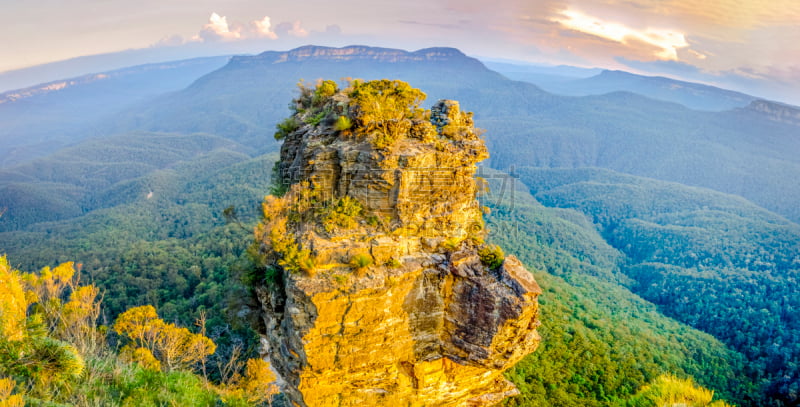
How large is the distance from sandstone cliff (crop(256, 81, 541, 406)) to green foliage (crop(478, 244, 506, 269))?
0.05 m

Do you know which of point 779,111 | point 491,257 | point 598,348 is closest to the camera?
point 491,257

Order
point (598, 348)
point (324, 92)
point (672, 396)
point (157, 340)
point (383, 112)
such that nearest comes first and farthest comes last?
point (672, 396)
point (383, 112)
point (324, 92)
point (157, 340)
point (598, 348)

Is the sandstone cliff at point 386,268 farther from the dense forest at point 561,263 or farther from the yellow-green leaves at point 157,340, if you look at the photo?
the yellow-green leaves at point 157,340

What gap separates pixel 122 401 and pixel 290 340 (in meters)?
7.69

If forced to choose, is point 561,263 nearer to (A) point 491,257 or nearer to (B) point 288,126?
(A) point 491,257

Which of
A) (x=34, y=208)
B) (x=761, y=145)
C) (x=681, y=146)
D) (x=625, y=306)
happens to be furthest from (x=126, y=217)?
(x=761, y=145)

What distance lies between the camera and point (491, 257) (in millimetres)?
11008

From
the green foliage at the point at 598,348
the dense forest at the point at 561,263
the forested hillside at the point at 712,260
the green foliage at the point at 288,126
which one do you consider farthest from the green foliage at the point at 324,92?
the forested hillside at the point at 712,260

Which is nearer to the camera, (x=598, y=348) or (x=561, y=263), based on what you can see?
(x=598, y=348)

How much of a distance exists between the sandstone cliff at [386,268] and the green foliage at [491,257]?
52 mm

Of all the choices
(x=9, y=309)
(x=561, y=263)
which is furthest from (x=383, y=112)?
(x=561, y=263)

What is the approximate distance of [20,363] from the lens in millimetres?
7191

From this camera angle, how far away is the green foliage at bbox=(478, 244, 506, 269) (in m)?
11.0

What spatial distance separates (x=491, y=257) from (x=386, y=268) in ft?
11.0
